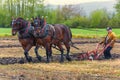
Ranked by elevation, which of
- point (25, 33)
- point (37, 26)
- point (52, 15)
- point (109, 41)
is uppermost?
point (37, 26)

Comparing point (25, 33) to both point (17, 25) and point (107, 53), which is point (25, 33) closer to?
point (17, 25)

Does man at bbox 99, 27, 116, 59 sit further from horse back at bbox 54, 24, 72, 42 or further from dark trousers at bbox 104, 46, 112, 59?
horse back at bbox 54, 24, 72, 42

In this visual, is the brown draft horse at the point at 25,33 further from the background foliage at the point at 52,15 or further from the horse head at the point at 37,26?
the background foliage at the point at 52,15

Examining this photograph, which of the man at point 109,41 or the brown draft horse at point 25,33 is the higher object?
the brown draft horse at point 25,33

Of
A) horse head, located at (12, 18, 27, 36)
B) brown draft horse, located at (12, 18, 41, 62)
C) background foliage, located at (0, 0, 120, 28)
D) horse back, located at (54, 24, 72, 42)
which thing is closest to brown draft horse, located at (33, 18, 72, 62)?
horse back, located at (54, 24, 72, 42)

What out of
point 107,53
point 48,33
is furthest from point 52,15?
point 48,33

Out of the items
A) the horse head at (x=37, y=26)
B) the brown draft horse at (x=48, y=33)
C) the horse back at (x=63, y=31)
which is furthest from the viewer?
the horse back at (x=63, y=31)

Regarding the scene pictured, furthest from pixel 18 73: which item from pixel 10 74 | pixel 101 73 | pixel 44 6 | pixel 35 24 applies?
pixel 44 6

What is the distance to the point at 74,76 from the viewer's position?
11883mm

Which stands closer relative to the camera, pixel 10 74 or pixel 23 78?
pixel 23 78

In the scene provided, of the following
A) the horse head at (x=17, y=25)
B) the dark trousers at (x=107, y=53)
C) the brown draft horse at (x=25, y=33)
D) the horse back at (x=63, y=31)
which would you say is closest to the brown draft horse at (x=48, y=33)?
the horse back at (x=63, y=31)

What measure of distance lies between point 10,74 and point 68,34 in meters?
6.41

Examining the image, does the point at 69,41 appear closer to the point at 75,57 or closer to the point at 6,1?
the point at 75,57

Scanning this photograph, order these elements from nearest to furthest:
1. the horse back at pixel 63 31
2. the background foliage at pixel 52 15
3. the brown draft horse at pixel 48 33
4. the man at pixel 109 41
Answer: the brown draft horse at pixel 48 33 → the horse back at pixel 63 31 → the man at pixel 109 41 → the background foliage at pixel 52 15
